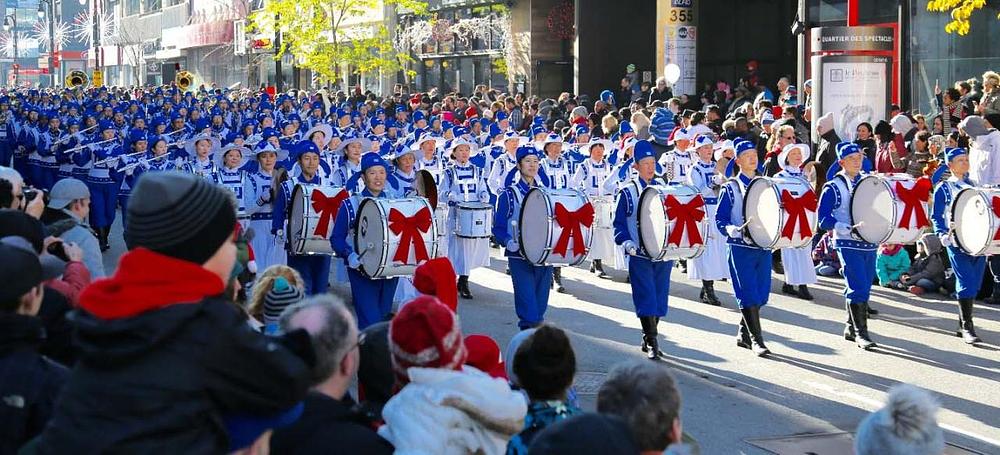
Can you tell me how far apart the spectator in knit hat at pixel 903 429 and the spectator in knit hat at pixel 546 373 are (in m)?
0.94

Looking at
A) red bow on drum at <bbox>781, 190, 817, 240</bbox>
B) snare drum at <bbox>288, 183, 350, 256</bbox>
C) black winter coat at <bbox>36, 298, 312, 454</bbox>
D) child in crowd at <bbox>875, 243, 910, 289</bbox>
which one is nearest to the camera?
black winter coat at <bbox>36, 298, 312, 454</bbox>

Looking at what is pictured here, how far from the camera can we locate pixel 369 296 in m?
10.7

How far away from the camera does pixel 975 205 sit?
11383mm

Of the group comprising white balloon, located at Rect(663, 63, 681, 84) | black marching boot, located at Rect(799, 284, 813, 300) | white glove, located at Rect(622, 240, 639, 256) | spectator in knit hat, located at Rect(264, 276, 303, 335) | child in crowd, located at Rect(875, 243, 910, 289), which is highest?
white balloon, located at Rect(663, 63, 681, 84)

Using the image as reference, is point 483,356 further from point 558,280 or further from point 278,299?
point 558,280

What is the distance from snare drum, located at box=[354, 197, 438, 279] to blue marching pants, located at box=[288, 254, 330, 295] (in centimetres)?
180

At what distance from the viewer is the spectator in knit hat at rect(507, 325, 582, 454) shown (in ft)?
14.4

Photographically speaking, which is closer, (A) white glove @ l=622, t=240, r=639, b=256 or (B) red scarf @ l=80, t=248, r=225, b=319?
(B) red scarf @ l=80, t=248, r=225, b=319

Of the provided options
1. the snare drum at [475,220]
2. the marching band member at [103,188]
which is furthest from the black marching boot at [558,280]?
the marching band member at [103,188]

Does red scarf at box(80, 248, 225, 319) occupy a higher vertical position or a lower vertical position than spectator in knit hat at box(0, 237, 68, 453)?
higher

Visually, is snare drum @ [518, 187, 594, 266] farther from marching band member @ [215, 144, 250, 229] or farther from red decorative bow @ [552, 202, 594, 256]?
marching band member @ [215, 144, 250, 229]

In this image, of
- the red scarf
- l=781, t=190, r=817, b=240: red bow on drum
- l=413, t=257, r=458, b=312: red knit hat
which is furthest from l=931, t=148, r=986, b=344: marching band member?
the red scarf

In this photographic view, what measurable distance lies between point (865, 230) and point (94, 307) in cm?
912

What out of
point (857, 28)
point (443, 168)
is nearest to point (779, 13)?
point (857, 28)
